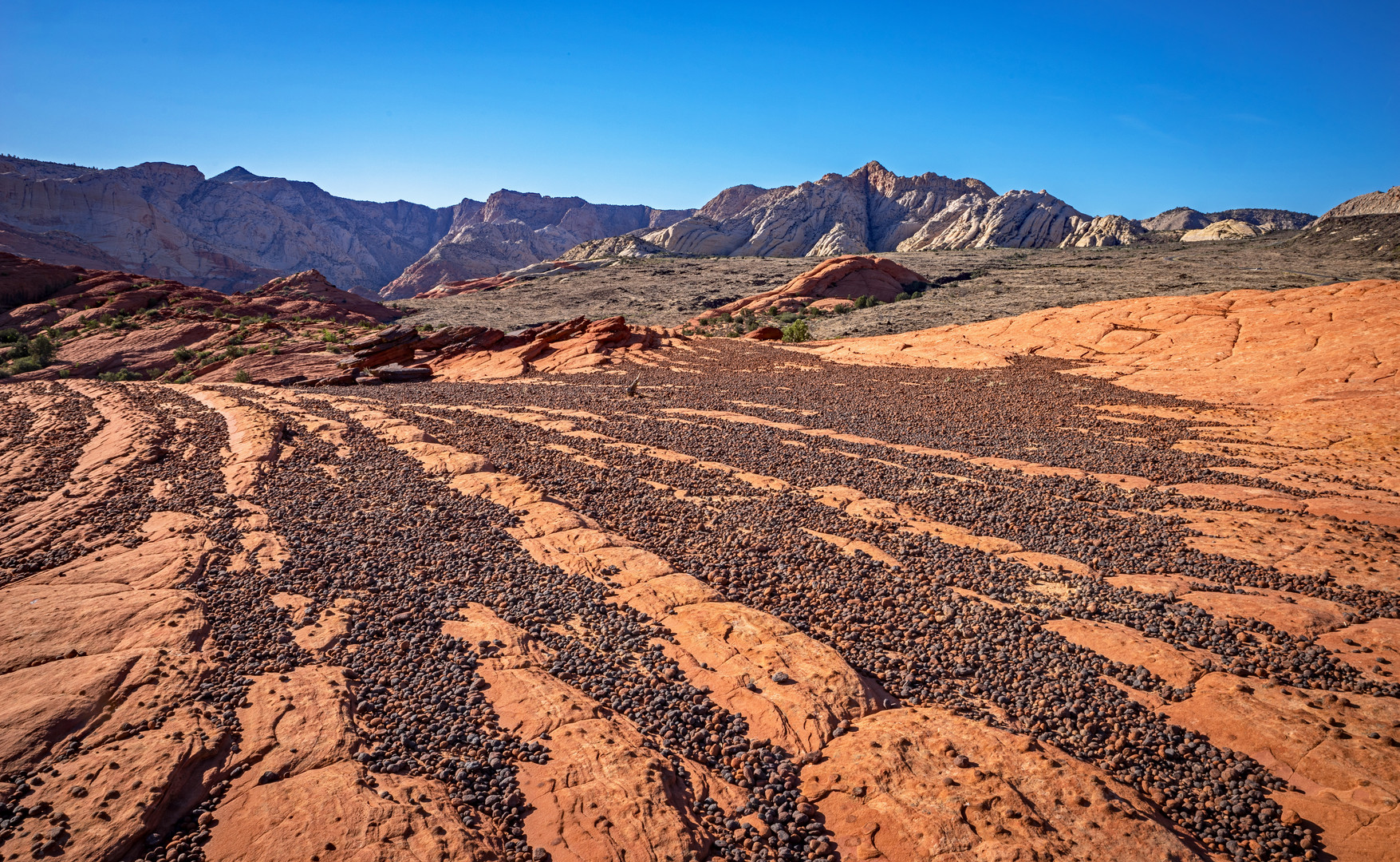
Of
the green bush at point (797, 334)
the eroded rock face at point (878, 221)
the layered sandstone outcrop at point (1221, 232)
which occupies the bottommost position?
the green bush at point (797, 334)

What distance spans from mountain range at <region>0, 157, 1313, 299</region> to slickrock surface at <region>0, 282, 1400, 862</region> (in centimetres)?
10000

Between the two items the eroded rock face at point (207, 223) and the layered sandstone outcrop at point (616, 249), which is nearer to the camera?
the eroded rock face at point (207, 223)

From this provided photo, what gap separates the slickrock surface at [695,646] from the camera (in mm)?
4191

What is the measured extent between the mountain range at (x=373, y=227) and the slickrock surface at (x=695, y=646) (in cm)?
10000

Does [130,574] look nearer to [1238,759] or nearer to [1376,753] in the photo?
[1238,759]

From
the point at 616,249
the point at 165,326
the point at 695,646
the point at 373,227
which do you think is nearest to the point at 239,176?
the point at 373,227

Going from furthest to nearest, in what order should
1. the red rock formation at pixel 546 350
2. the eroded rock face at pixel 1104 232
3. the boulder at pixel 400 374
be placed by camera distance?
the eroded rock face at pixel 1104 232 < the red rock formation at pixel 546 350 < the boulder at pixel 400 374

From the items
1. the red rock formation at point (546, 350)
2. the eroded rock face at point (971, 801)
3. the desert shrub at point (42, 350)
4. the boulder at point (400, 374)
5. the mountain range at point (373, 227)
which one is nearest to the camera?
the eroded rock face at point (971, 801)

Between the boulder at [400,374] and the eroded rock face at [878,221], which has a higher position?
the eroded rock face at [878,221]

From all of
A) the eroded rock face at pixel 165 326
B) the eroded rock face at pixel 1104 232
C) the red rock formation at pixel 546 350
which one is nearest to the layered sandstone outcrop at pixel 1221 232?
the eroded rock face at pixel 1104 232

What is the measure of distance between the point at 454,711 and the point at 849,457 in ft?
30.0

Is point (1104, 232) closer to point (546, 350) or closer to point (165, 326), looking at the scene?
point (546, 350)

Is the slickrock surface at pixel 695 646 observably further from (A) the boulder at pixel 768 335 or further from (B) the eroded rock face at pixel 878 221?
(B) the eroded rock face at pixel 878 221

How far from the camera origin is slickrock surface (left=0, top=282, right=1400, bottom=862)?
4.19m
